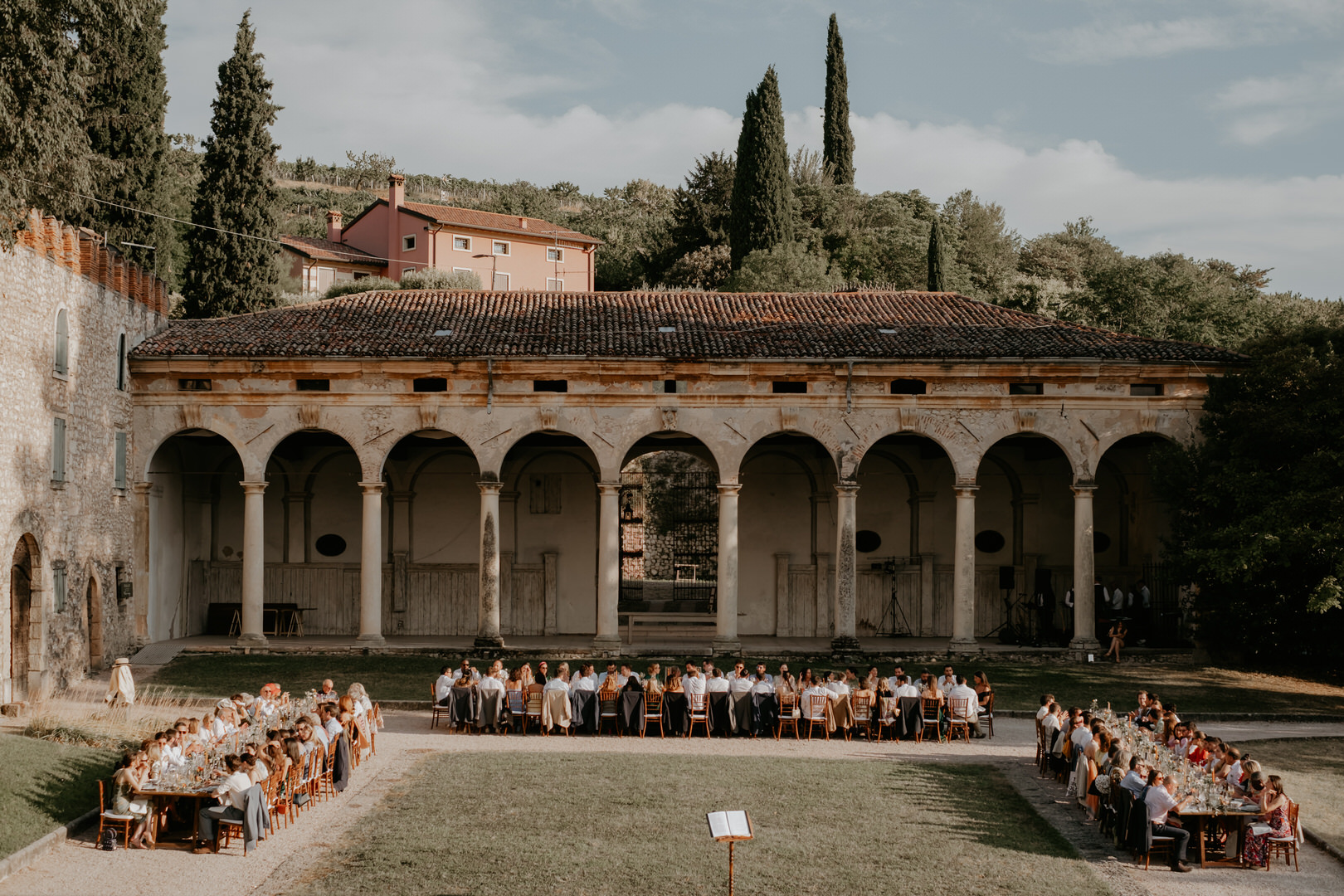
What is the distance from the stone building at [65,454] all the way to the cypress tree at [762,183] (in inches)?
1007

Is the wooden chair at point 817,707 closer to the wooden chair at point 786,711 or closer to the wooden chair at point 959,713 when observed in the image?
the wooden chair at point 786,711

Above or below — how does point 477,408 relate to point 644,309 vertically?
below

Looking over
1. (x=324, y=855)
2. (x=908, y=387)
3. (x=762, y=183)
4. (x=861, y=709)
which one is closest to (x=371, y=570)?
(x=861, y=709)

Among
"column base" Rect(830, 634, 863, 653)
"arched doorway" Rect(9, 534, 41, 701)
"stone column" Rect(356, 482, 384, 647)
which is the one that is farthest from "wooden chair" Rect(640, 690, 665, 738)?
"arched doorway" Rect(9, 534, 41, 701)

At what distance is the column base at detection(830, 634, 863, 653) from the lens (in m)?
26.1

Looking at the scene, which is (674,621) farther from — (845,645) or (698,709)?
(698,709)

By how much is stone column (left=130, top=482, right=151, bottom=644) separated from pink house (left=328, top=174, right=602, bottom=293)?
94.1 feet

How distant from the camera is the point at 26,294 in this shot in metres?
20.1

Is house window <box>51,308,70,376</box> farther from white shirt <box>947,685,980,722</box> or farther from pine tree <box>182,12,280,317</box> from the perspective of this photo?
white shirt <box>947,685,980,722</box>

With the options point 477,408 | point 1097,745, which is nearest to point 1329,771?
point 1097,745

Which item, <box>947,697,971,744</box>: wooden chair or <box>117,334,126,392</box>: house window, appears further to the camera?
<box>117,334,126,392</box>: house window

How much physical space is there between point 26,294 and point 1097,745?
58.3 ft

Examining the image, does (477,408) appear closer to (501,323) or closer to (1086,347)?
(501,323)

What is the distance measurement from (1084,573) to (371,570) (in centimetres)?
1556
